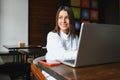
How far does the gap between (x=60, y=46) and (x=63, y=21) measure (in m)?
0.31

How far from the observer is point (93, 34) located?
102 centimetres

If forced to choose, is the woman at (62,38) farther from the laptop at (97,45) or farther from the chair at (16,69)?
the chair at (16,69)

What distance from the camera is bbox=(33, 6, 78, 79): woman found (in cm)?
135

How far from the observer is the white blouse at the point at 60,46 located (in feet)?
4.16

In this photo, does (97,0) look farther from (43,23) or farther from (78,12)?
(43,23)

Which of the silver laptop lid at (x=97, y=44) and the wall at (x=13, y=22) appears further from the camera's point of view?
the wall at (x=13, y=22)

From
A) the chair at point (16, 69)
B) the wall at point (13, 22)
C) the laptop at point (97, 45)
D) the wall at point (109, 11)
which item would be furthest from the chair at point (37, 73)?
the wall at point (109, 11)

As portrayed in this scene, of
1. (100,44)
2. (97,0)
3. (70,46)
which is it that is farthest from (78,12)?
(100,44)

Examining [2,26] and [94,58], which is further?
[2,26]

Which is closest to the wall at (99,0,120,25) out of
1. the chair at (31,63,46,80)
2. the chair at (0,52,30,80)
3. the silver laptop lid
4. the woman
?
the chair at (0,52,30,80)

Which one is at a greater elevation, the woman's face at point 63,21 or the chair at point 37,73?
the woman's face at point 63,21

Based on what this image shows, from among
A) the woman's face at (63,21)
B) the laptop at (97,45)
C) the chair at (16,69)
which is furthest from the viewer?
the chair at (16,69)

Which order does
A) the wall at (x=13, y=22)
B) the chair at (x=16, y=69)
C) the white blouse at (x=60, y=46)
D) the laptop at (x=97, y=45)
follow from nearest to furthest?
the laptop at (x=97, y=45) → the white blouse at (x=60, y=46) → the chair at (x=16, y=69) → the wall at (x=13, y=22)

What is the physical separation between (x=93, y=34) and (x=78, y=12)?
4.68 metres
